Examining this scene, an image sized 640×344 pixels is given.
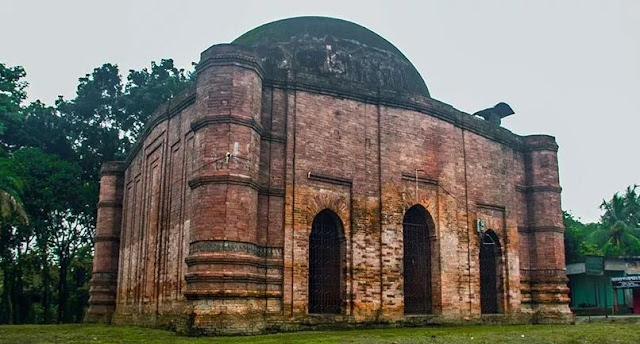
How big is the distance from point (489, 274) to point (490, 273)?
0.17 feet

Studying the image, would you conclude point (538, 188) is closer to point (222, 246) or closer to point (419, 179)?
point (419, 179)

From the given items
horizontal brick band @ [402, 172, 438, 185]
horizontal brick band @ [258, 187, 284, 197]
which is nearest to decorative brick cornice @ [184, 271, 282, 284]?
horizontal brick band @ [258, 187, 284, 197]

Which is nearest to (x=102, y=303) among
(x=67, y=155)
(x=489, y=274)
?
(x=67, y=155)

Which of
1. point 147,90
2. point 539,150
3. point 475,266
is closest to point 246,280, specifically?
point 475,266

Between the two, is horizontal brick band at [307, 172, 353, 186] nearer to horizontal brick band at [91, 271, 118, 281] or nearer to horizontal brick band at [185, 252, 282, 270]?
horizontal brick band at [185, 252, 282, 270]

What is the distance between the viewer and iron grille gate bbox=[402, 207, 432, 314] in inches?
606

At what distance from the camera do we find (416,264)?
15.6 meters

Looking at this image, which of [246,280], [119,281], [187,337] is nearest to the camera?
[187,337]

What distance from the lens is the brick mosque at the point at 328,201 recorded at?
12570 millimetres

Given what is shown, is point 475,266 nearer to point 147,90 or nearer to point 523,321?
point 523,321

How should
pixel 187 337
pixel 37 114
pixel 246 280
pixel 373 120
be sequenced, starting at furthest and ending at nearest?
pixel 37 114 < pixel 373 120 < pixel 246 280 < pixel 187 337

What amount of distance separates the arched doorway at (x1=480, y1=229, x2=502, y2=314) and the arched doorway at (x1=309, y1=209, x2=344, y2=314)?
490cm

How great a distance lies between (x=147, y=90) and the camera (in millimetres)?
27359

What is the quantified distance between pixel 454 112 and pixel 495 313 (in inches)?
217
